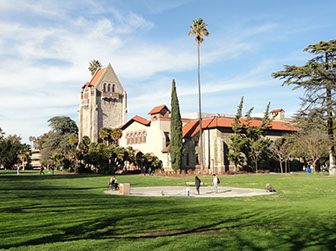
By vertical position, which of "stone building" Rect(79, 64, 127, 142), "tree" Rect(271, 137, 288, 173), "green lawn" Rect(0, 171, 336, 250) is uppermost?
"stone building" Rect(79, 64, 127, 142)

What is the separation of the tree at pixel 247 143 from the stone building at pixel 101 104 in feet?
125

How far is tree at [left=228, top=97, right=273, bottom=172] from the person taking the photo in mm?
A: 50125

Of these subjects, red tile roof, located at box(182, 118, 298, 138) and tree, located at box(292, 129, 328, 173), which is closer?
tree, located at box(292, 129, 328, 173)

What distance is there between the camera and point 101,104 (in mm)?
79438

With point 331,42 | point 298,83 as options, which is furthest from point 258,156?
point 331,42

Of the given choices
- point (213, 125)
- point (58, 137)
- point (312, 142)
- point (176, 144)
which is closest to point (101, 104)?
point (58, 137)

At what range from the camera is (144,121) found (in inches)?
2379

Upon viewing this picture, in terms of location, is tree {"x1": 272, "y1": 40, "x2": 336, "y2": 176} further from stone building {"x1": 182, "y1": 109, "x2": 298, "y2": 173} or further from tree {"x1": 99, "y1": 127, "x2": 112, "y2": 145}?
tree {"x1": 99, "y1": 127, "x2": 112, "y2": 145}

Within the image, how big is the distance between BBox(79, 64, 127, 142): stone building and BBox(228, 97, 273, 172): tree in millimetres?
38020

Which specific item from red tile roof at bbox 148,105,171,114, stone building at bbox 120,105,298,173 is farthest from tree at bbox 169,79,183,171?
red tile roof at bbox 148,105,171,114

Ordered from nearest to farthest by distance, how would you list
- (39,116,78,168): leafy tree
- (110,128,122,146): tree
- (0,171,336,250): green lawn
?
(0,171,336,250): green lawn < (110,128,122,146): tree < (39,116,78,168): leafy tree

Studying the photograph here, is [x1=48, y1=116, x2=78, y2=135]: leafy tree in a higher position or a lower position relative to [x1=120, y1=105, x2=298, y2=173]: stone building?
higher

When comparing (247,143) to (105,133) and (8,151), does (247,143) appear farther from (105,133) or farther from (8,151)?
(8,151)

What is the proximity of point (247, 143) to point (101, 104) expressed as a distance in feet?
137
